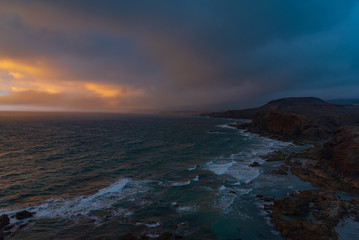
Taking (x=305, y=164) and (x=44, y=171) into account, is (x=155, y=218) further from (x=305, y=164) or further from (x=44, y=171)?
(x=305, y=164)

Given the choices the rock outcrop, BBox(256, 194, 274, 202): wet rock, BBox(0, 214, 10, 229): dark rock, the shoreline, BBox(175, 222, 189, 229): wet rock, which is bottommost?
BBox(256, 194, 274, 202): wet rock

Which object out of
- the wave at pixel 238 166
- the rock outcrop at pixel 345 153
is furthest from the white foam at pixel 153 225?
the rock outcrop at pixel 345 153

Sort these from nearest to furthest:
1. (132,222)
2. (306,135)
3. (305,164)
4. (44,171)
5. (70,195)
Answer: (132,222) < (70,195) < (44,171) < (305,164) < (306,135)

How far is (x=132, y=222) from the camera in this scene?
47.7ft

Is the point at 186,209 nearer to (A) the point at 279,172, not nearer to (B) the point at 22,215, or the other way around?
(B) the point at 22,215

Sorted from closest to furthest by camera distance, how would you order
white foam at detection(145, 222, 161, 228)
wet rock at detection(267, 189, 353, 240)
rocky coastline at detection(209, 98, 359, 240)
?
wet rock at detection(267, 189, 353, 240) < rocky coastline at detection(209, 98, 359, 240) < white foam at detection(145, 222, 161, 228)

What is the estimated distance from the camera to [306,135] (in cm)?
6353

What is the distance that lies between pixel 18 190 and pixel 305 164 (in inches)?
1653

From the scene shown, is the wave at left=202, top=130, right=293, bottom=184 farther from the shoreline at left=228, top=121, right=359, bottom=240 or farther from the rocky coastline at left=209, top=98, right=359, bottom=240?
the shoreline at left=228, top=121, right=359, bottom=240

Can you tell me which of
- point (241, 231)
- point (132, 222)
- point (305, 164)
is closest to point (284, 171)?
point (305, 164)

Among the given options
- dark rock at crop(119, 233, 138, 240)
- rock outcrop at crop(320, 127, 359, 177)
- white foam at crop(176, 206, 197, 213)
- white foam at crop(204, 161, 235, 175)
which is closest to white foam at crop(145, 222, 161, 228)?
dark rock at crop(119, 233, 138, 240)

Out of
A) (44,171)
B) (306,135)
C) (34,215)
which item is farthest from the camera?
(306,135)

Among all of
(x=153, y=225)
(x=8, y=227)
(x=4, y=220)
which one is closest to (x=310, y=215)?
(x=153, y=225)

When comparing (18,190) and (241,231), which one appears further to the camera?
(18,190)
